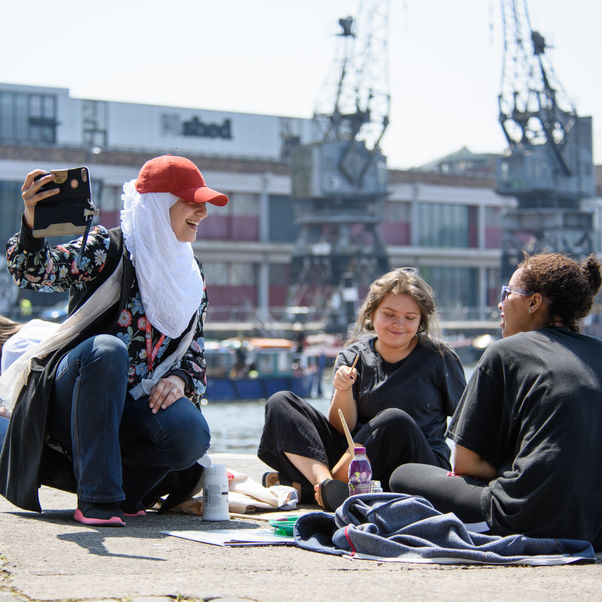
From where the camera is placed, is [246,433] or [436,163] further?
[436,163]

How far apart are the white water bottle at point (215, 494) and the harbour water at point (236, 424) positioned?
15162 mm

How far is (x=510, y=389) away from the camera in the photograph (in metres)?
3.15

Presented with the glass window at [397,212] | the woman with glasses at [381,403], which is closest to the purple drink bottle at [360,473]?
the woman with glasses at [381,403]

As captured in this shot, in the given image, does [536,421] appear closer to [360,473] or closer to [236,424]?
[360,473]

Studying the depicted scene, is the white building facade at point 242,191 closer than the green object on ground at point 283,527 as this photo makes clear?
No

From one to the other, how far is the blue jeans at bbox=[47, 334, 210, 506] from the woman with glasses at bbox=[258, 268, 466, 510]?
0.59 meters

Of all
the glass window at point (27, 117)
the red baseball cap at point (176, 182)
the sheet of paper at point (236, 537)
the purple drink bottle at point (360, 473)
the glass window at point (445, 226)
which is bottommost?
the sheet of paper at point (236, 537)

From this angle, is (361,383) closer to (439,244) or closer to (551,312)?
(551,312)

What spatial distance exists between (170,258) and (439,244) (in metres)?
57.0

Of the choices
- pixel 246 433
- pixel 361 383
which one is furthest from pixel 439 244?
pixel 361 383

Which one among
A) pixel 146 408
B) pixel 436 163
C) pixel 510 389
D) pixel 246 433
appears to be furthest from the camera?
pixel 436 163

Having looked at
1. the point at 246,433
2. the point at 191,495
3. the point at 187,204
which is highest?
the point at 187,204

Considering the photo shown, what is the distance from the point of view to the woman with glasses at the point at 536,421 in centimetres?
304

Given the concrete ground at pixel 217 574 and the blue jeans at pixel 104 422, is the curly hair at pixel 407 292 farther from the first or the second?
the concrete ground at pixel 217 574
